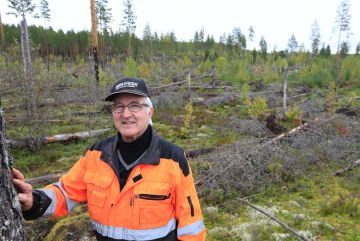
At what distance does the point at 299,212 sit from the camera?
607 centimetres

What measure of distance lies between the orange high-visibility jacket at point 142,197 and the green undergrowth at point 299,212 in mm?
2730

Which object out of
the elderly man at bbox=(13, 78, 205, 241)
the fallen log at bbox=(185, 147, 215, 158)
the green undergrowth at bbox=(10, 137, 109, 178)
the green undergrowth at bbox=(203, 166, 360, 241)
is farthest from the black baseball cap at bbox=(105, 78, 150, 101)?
the fallen log at bbox=(185, 147, 215, 158)

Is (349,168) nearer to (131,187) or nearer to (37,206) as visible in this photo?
(131,187)

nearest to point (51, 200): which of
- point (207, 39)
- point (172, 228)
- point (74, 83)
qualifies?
point (172, 228)

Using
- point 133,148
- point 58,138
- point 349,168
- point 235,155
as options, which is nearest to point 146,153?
point 133,148

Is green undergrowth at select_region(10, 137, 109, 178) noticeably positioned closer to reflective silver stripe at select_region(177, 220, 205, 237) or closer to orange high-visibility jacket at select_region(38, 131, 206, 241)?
orange high-visibility jacket at select_region(38, 131, 206, 241)

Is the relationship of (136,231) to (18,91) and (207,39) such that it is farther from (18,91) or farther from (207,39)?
(207,39)

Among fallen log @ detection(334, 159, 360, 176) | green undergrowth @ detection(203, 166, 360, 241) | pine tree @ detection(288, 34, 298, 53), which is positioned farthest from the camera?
pine tree @ detection(288, 34, 298, 53)

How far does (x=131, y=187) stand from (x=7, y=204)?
0.89m

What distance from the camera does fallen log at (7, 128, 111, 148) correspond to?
359 inches

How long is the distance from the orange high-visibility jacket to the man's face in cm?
15

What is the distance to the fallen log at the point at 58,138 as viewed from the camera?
29.9 ft

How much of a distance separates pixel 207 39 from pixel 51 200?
74.2 m

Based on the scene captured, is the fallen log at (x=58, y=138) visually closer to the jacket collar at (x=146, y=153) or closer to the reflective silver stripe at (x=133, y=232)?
the jacket collar at (x=146, y=153)
